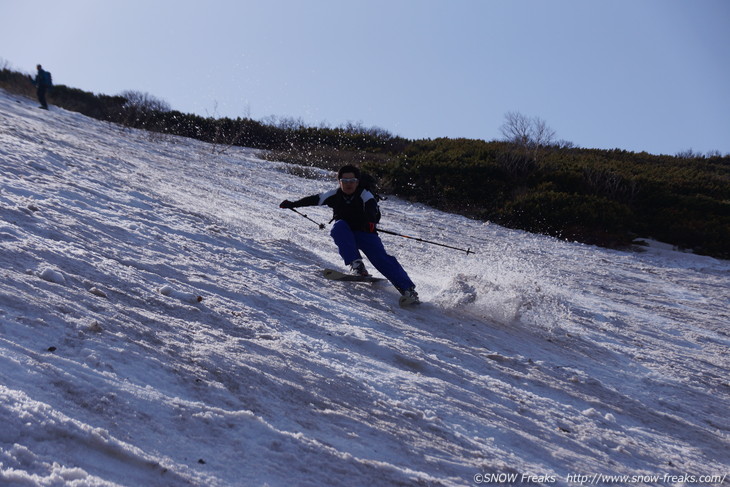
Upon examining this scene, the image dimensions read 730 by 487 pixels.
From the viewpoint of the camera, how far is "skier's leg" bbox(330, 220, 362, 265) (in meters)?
5.73

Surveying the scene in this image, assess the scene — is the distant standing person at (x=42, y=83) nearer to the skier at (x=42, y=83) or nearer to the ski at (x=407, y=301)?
the skier at (x=42, y=83)

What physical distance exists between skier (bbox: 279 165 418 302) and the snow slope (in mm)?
457

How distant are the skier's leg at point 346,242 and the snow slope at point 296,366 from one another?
513 millimetres

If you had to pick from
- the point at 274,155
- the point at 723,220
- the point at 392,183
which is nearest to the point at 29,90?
the point at 274,155

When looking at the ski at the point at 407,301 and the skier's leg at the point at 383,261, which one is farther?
the skier's leg at the point at 383,261

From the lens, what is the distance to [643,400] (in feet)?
12.4

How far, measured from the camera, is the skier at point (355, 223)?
570cm

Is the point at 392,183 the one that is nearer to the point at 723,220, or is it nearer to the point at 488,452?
the point at 723,220

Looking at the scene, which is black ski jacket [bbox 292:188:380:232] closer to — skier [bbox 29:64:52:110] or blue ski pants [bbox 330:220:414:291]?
blue ski pants [bbox 330:220:414:291]

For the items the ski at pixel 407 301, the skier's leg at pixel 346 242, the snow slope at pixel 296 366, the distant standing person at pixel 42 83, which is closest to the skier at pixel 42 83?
the distant standing person at pixel 42 83

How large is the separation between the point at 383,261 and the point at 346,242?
51 cm

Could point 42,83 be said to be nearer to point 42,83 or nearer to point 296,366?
point 42,83

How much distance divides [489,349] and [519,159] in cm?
1440

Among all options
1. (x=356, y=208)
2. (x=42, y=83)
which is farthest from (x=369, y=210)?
(x=42, y=83)
